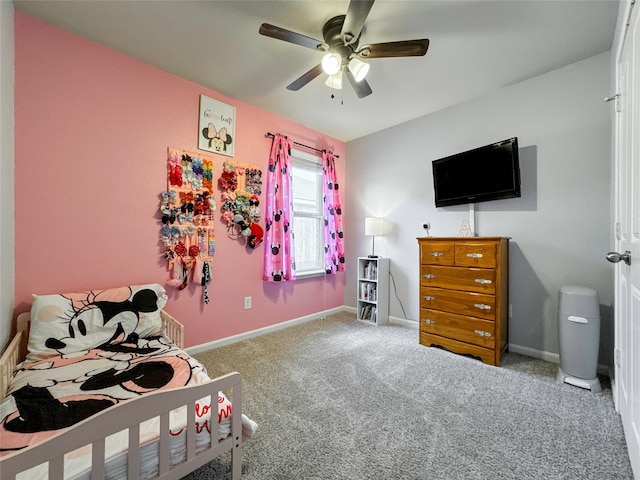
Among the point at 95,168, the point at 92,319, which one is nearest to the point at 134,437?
the point at 92,319

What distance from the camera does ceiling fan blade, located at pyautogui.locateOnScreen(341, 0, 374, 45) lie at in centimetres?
131

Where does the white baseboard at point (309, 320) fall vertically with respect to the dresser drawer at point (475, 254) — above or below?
below

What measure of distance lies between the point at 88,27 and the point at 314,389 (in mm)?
2973

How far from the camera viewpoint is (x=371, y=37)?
6.15 feet

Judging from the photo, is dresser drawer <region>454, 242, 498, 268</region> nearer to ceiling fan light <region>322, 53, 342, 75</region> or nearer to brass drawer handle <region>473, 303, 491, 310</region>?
brass drawer handle <region>473, 303, 491, 310</region>

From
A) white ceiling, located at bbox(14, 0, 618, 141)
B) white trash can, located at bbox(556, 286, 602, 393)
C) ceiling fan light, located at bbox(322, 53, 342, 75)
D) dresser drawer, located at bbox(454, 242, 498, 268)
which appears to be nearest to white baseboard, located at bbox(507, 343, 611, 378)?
white trash can, located at bbox(556, 286, 602, 393)

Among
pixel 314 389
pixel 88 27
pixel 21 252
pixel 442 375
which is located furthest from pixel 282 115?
pixel 442 375

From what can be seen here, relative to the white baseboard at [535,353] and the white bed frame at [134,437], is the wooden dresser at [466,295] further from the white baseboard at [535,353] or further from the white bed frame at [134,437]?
the white bed frame at [134,437]

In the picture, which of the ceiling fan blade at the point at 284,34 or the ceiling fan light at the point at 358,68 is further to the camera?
the ceiling fan light at the point at 358,68

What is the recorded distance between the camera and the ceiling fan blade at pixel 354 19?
4.31ft

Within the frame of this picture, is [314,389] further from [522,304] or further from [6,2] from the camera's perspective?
[6,2]

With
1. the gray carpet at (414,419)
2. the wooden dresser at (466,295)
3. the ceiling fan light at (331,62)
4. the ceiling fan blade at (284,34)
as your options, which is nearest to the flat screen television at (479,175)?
the wooden dresser at (466,295)

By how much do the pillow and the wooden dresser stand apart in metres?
2.38

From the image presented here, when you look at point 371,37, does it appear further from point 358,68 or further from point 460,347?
point 460,347
